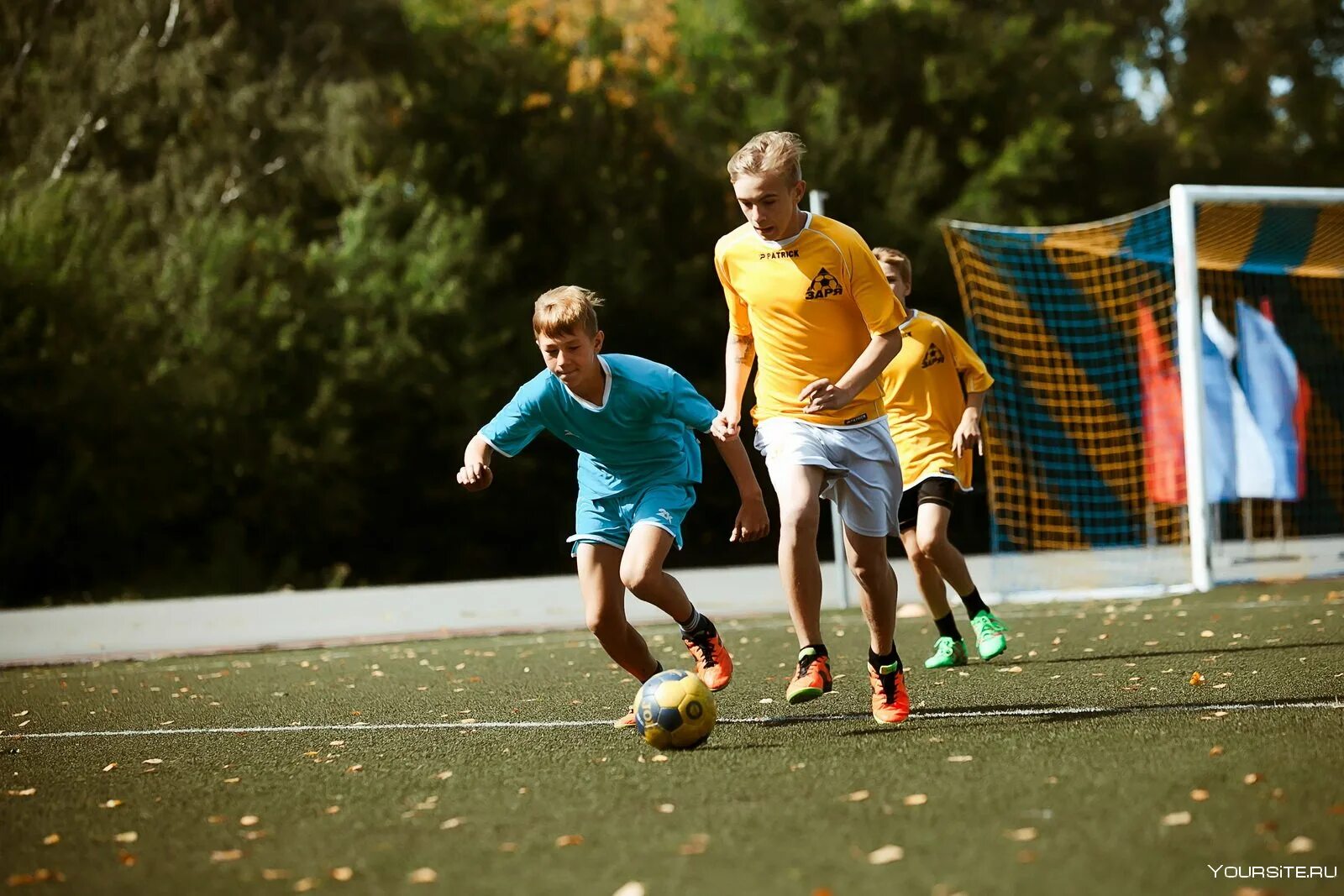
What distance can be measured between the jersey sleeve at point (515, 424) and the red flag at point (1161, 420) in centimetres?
1094

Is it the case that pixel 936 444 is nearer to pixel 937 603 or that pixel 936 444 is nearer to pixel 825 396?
pixel 937 603

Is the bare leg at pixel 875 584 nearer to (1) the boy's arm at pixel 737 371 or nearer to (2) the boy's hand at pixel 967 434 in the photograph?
(1) the boy's arm at pixel 737 371

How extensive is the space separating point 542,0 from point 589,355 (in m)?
26.5

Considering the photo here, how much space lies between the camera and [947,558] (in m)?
7.21

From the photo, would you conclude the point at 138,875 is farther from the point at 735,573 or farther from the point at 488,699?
the point at 735,573

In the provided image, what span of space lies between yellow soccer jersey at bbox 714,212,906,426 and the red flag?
10.5m

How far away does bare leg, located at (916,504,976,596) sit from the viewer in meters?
7.17

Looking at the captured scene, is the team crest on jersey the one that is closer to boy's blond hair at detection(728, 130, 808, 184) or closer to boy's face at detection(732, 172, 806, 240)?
boy's face at detection(732, 172, 806, 240)

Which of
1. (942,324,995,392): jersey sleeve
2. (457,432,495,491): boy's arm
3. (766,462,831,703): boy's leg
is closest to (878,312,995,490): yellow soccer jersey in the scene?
(942,324,995,392): jersey sleeve

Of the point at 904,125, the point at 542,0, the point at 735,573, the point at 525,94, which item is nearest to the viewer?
the point at 735,573

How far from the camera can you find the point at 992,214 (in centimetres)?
2266

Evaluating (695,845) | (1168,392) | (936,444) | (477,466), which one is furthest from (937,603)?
(1168,392)

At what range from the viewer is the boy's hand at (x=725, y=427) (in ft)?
16.9

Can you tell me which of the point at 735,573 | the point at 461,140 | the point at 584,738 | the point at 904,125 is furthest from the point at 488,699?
the point at 904,125
